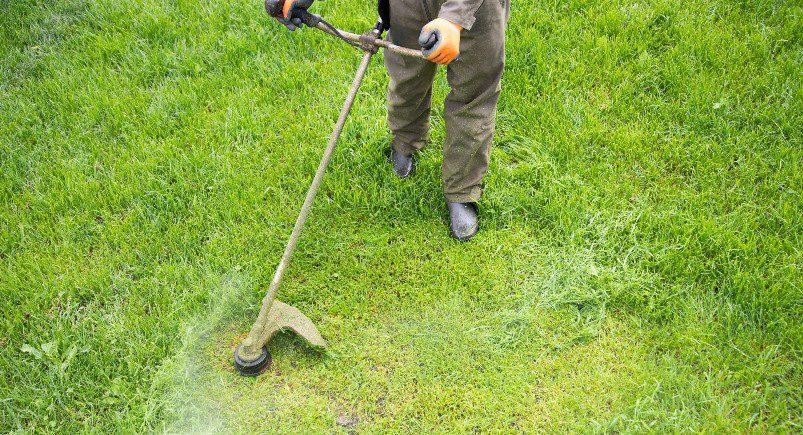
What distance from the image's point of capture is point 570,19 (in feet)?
13.7

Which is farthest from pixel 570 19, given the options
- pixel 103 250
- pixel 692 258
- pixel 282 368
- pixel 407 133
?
pixel 103 250

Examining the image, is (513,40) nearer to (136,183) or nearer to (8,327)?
Result: (136,183)

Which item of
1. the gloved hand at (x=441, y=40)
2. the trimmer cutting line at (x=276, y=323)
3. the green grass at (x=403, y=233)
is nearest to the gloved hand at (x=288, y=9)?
the trimmer cutting line at (x=276, y=323)

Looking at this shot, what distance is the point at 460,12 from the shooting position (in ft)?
7.97

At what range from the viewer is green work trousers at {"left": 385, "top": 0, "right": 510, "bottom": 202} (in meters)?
2.71

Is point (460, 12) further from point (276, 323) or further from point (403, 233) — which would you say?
point (276, 323)

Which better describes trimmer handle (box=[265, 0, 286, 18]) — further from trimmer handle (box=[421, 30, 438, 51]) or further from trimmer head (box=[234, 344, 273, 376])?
trimmer head (box=[234, 344, 273, 376])

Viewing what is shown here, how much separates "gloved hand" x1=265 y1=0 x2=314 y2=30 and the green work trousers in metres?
0.53

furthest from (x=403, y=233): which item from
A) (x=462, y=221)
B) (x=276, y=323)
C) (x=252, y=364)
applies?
(x=252, y=364)

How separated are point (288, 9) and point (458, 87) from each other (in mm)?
879

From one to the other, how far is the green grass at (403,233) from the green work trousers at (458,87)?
22 cm

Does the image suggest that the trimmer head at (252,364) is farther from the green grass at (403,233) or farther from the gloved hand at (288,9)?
the gloved hand at (288,9)

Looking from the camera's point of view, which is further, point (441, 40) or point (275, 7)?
point (275, 7)

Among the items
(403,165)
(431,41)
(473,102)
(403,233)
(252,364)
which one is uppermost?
(431,41)
